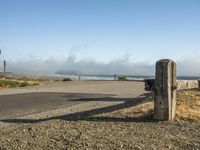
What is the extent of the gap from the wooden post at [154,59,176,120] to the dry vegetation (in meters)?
0.33

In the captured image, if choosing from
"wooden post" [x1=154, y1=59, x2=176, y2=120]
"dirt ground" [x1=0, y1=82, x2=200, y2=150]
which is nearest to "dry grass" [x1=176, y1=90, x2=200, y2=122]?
"dirt ground" [x1=0, y1=82, x2=200, y2=150]

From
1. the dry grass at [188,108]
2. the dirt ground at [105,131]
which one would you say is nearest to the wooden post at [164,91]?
the dirt ground at [105,131]

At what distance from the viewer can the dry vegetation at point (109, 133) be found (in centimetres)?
866

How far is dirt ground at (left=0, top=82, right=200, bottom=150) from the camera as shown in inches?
342

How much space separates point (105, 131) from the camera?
33.0 ft

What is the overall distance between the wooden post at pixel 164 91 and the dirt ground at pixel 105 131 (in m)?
0.25

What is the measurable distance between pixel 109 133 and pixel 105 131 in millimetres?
270

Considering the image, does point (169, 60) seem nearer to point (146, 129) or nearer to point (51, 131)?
point (146, 129)

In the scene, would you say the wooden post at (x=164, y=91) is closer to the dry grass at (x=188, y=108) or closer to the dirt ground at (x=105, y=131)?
the dirt ground at (x=105, y=131)

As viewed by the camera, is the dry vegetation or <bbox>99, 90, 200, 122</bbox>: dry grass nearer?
the dry vegetation

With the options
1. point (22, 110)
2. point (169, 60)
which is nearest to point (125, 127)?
point (169, 60)

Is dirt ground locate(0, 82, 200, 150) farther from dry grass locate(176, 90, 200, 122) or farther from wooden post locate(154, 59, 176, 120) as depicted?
wooden post locate(154, 59, 176, 120)

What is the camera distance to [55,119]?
40.0 feet

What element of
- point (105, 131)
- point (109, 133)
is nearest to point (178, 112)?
point (105, 131)
